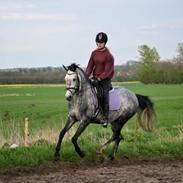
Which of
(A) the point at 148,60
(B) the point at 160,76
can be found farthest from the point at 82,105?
(A) the point at 148,60

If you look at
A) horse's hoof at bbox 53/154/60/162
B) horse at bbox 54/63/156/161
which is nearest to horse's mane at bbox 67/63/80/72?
horse at bbox 54/63/156/161

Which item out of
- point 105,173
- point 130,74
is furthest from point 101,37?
point 130,74

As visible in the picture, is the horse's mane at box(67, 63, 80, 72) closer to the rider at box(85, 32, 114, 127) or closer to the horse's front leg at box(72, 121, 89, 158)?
the rider at box(85, 32, 114, 127)

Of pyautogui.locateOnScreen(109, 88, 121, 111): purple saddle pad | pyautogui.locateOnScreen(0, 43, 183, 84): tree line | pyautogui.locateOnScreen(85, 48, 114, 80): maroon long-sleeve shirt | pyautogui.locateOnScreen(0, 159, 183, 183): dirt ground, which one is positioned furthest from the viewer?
pyautogui.locateOnScreen(0, 43, 183, 84): tree line

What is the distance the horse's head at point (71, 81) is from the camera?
30.7 feet

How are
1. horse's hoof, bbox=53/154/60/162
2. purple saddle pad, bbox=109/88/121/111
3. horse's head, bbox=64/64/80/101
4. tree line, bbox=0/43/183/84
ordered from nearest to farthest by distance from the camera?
horse's head, bbox=64/64/80/101
horse's hoof, bbox=53/154/60/162
purple saddle pad, bbox=109/88/121/111
tree line, bbox=0/43/183/84

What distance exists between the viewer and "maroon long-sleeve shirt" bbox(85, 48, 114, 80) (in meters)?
9.95

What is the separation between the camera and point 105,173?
27.6ft

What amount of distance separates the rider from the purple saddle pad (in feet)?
0.64

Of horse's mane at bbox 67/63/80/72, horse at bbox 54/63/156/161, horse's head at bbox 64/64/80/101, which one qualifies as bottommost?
horse at bbox 54/63/156/161

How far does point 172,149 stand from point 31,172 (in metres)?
4.02

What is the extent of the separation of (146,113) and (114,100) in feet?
4.97

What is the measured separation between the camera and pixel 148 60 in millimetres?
119375

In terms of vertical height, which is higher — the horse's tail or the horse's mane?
the horse's mane
